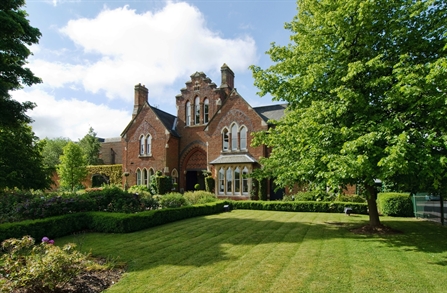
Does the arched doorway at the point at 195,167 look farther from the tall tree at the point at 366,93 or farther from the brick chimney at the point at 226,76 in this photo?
the tall tree at the point at 366,93

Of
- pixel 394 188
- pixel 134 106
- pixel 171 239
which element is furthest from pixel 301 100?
pixel 134 106

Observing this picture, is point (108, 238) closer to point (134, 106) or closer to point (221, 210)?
point (221, 210)

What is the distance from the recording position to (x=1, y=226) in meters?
8.89

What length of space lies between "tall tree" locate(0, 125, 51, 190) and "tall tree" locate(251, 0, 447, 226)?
14.8m

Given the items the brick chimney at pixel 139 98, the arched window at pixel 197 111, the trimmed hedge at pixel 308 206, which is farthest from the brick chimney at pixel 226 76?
the trimmed hedge at pixel 308 206

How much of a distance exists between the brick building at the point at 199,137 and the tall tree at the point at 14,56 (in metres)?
15.2

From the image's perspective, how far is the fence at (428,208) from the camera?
13.9 m

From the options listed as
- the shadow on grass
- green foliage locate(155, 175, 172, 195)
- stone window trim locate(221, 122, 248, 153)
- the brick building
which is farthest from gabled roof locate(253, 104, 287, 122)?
the shadow on grass

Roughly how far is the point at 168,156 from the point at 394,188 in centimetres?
2179

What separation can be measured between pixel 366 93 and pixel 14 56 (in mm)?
15906

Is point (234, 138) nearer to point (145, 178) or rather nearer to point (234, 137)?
point (234, 137)

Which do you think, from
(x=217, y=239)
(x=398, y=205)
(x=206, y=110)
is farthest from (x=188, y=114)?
(x=217, y=239)

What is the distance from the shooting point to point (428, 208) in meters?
15.0

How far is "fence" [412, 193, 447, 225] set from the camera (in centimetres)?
1393
